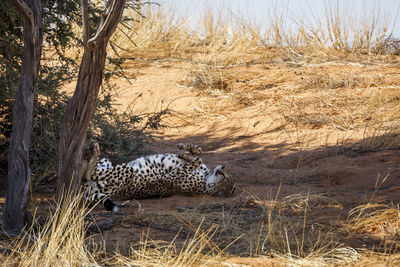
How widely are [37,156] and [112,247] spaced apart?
7.30ft

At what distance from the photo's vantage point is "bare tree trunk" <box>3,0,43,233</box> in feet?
10.2

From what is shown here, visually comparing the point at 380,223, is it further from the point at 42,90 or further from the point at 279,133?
the point at 279,133

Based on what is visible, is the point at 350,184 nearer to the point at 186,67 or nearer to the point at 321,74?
the point at 321,74

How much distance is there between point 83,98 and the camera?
3098 mm

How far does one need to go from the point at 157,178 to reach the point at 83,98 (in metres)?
2.13

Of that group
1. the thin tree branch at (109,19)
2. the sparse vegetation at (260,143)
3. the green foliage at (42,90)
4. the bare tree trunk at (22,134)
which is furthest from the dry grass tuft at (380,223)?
the green foliage at (42,90)

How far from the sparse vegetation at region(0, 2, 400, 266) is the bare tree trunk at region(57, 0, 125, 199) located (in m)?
0.29

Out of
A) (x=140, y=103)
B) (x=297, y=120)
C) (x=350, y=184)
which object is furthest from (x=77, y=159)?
(x=140, y=103)

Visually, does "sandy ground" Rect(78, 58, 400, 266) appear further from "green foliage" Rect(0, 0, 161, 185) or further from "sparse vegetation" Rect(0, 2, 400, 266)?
"green foliage" Rect(0, 0, 161, 185)

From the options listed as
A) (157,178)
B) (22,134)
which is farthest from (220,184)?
(22,134)

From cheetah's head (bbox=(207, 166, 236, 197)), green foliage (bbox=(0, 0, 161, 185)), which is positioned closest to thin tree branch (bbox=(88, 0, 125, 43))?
green foliage (bbox=(0, 0, 161, 185))

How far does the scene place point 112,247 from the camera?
3066 millimetres

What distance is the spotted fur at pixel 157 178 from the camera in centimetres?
473

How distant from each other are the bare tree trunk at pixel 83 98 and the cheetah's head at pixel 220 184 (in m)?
1.94
